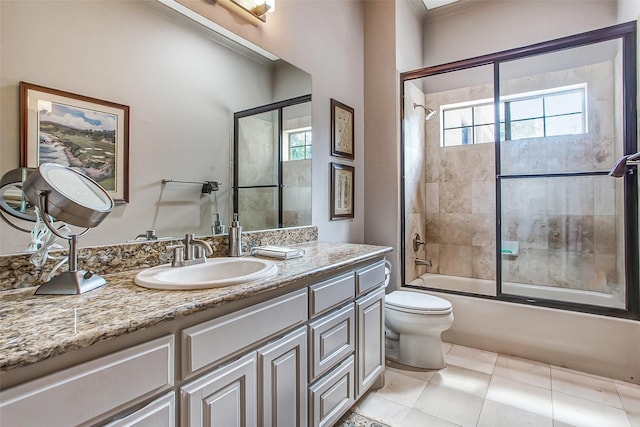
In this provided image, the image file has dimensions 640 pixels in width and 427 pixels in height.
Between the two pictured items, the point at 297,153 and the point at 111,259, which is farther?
the point at 297,153

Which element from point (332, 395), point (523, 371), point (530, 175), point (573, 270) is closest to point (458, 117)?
point (530, 175)

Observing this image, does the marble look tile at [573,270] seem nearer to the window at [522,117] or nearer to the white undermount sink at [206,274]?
the window at [522,117]

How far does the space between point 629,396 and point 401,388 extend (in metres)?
1.29

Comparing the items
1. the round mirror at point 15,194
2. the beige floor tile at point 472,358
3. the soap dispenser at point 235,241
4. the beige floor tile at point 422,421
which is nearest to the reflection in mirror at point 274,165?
the soap dispenser at point 235,241

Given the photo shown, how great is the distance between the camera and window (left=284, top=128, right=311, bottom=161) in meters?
1.99

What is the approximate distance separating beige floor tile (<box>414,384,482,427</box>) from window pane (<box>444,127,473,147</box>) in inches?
93.7

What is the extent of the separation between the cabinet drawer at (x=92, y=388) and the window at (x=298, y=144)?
1411mm

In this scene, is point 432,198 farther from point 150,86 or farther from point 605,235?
point 150,86

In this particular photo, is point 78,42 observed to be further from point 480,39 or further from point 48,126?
point 480,39

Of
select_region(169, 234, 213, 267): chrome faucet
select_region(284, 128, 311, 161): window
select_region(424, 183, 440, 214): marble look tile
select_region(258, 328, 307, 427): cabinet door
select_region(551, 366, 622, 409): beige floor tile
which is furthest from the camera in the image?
select_region(424, 183, 440, 214): marble look tile

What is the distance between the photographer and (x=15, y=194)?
3.07ft

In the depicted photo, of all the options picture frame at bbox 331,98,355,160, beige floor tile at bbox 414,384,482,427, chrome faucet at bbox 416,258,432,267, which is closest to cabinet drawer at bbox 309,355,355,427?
beige floor tile at bbox 414,384,482,427

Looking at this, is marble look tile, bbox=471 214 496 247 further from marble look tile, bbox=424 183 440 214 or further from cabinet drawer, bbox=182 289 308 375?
cabinet drawer, bbox=182 289 308 375

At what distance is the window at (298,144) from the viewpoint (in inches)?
78.4
